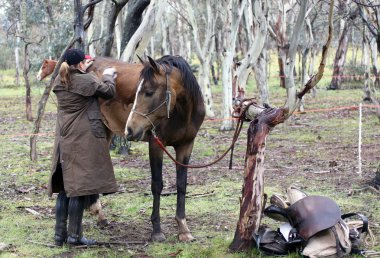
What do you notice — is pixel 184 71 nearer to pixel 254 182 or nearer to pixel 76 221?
pixel 254 182

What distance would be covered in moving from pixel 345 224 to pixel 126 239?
2352mm

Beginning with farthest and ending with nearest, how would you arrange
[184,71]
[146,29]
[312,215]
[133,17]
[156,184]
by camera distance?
1. [133,17]
2. [146,29]
3. [156,184]
4. [184,71]
5. [312,215]

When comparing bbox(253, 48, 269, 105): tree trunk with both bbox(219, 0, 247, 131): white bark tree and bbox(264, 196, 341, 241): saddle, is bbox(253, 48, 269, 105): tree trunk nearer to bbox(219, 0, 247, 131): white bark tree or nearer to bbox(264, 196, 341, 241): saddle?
bbox(219, 0, 247, 131): white bark tree

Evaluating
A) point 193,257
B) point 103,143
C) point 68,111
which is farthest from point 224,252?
point 68,111

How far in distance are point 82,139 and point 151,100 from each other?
2.67ft

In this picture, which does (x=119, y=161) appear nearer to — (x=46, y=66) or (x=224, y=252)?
(x=46, y=66)

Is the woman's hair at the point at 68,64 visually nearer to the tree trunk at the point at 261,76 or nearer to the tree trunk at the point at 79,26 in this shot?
the tree trunk at the point at 79,26

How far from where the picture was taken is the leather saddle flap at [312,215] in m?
4.86

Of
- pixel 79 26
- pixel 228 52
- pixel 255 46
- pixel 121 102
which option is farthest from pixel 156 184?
pixel 228 52

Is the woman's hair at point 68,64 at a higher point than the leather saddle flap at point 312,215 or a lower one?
higher

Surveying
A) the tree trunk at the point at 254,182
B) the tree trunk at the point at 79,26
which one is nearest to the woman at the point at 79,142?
the tree trunk at the point at 254,182

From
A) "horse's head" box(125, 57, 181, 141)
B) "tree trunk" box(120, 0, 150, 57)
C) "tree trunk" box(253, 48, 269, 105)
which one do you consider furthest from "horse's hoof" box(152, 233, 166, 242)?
"tree trunk" box(253, 48, 269, 105)

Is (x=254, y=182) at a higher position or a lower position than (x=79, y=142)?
lower

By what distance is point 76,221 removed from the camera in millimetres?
5621
